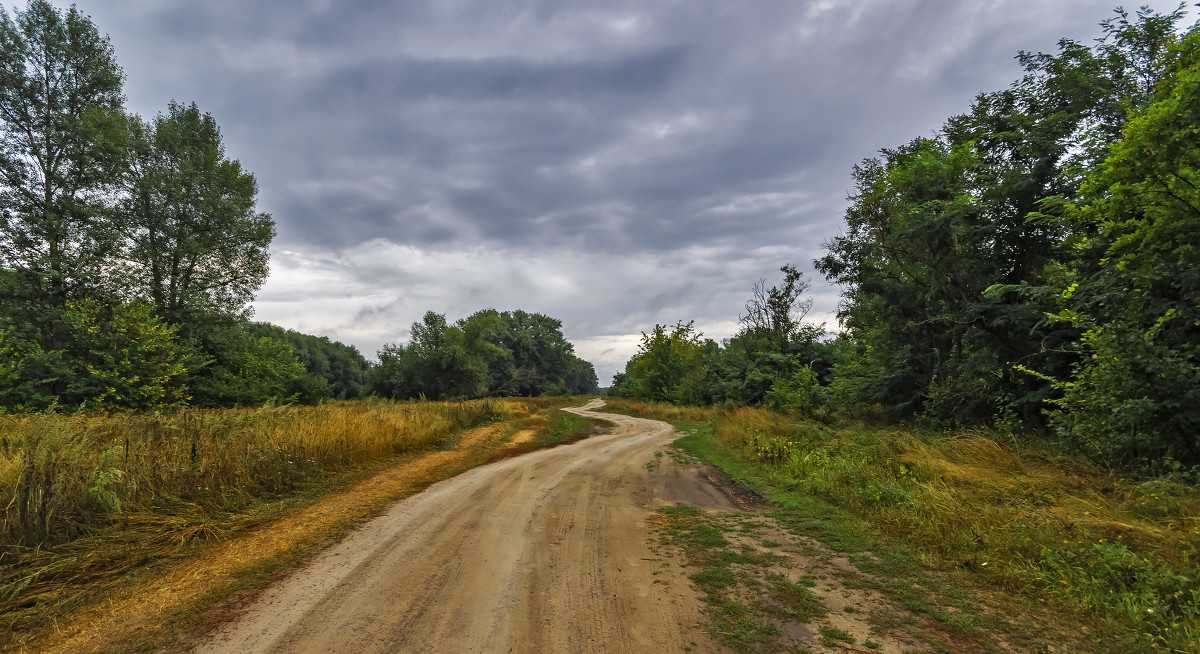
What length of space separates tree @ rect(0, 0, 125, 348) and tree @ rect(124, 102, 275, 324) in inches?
73.0

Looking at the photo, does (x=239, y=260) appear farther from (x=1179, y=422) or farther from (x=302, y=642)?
(x=1179, y=422)

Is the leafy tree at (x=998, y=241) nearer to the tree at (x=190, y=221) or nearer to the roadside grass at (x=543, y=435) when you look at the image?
the roadside grass at (x=543, y=435)

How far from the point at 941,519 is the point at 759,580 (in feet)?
10.1

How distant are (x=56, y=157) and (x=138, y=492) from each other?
23.0m

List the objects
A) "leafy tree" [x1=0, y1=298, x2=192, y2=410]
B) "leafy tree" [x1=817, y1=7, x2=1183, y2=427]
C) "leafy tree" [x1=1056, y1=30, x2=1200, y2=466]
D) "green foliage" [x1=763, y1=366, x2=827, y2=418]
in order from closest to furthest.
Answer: "leafy tree" [x1=1056, y1=30, x2=1200, y2=466] → "leafy tree" [x1=817, y1=7, x2=1183, y2=427] → "leafy tree" [x1=0, y1=298, x2=192, y2=410] → "green foliage" [x1=763, y1=366, x2=827, y2=418]

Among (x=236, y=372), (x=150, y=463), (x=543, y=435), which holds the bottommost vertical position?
(x=543, y=435)

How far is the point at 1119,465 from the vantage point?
662 centimetres

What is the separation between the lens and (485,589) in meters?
4.45

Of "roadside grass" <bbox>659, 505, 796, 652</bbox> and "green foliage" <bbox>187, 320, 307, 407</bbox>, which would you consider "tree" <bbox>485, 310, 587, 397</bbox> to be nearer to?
"green foliage" <bbox>187, 320, 307, 407</bbox>

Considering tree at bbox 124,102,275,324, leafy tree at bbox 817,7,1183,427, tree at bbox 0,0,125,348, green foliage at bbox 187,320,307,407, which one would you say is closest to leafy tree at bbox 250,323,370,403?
green foliage at bbox 187,320,307,407

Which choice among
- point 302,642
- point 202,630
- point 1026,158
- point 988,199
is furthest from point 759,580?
point 1026,158

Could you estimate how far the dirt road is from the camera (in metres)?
3.54

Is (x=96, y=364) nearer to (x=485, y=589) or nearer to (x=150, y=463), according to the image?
(x=150, y=463)

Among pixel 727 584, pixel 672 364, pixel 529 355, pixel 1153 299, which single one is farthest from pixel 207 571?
pixel 529 355
